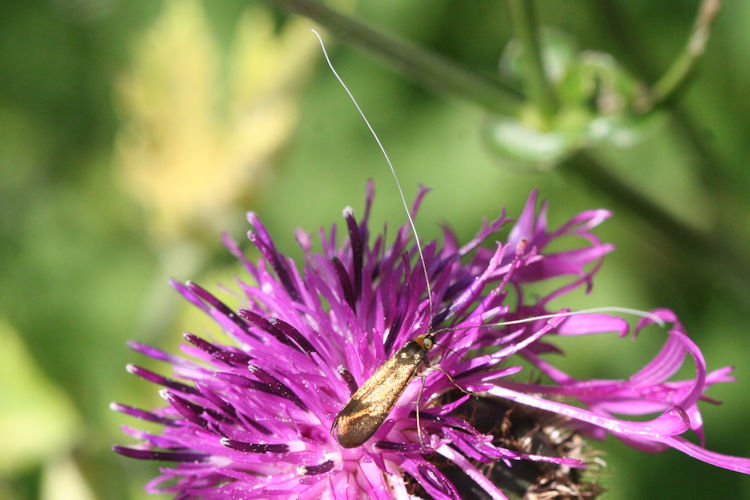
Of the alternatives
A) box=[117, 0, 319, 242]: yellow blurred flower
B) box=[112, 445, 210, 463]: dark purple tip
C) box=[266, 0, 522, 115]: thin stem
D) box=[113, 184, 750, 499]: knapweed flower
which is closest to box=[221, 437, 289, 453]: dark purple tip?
box=[113, 184, 750, 499]: knapweed flower

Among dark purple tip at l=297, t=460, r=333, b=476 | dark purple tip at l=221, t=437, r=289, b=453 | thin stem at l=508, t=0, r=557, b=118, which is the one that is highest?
thin stem at l=508, t=0, r=557, b=118

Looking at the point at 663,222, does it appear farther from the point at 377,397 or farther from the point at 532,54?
the point at 377,397

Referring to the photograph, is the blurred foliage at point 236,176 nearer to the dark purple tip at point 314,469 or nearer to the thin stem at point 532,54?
the thin stem at point 532,54

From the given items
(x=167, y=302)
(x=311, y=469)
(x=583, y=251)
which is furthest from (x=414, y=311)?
(x=167, y=302)

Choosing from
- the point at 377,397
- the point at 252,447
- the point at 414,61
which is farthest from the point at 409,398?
the point at 414,61

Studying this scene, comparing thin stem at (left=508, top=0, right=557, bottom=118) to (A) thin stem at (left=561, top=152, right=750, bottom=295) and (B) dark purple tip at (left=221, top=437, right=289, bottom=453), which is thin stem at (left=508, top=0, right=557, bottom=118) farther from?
(B) dark purple tip at (left=221, top=437, right=289, bottom=453)

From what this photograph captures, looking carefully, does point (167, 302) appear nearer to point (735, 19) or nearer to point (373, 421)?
point (373, 421)
